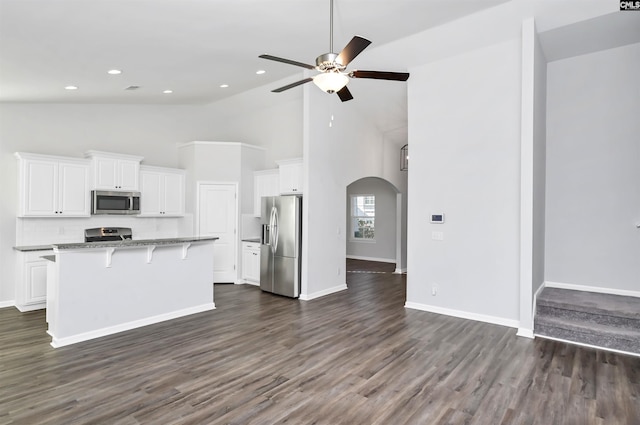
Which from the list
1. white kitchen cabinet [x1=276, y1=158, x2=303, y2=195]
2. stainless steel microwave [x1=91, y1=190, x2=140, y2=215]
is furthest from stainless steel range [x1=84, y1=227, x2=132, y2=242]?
white kitchen cabinet [x1=276, y1=158, x2=303, y2=195]

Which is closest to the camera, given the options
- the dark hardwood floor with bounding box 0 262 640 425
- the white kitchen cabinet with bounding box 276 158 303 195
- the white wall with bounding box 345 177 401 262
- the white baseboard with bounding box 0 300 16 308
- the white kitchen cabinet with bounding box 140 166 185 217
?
the dark hardwood floor with bounding box 0 262 640 425

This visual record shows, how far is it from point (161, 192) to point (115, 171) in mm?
906

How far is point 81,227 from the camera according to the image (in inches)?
236

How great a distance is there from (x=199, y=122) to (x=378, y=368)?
20.9 ft

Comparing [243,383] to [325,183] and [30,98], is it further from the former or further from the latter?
[30,98]

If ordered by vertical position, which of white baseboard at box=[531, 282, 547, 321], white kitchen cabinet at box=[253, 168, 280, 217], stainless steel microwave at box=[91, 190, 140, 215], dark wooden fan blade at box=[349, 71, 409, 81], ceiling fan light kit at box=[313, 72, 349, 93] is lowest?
white baseboard at box=[531, 282, 547, 321]

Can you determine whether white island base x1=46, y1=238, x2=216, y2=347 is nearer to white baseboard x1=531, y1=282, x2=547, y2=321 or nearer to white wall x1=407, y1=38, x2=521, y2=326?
white wall x1=407, y1=38, x2=521, y2=326

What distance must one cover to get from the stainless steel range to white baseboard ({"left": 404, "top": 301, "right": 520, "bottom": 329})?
495 centimetres

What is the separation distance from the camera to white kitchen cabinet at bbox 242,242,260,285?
6969 mm

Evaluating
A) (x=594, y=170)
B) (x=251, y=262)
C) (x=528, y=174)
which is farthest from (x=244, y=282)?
(x=594, y=170)

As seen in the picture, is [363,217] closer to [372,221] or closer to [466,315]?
[372,221]

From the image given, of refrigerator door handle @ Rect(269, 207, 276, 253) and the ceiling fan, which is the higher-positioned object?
the ceiling fan

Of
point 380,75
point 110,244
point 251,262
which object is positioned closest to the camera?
point 380,75

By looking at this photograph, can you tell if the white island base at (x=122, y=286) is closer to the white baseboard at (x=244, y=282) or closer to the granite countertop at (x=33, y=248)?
the granite countertop at (x=33, y=248)
